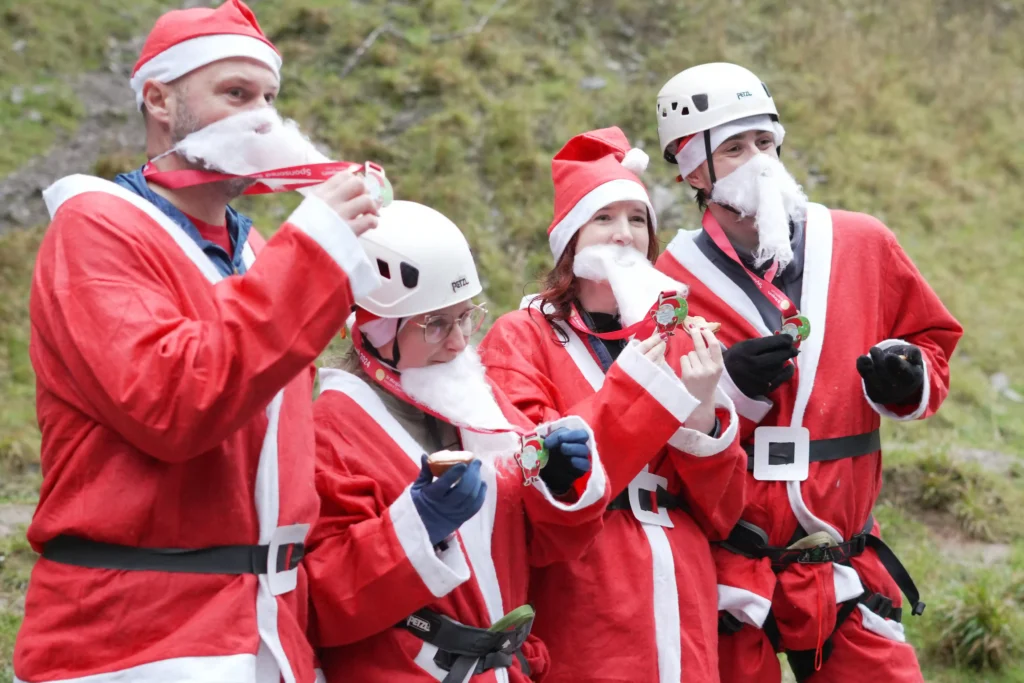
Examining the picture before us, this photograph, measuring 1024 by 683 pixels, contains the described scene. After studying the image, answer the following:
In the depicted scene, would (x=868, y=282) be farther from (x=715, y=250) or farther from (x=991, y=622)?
(x=991, y=622)

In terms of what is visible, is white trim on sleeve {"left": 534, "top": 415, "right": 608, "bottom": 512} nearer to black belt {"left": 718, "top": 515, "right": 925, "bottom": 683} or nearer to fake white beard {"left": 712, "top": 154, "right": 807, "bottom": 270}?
black belt {"left": 718, "top": 515, "right": 925, "bottom": 683}

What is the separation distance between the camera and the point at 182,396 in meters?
2.29

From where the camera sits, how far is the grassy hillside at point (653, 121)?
26.3ft

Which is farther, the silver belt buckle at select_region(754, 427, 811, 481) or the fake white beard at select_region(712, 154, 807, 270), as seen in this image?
the fake white beard at select_region(712, 154, 807, 270)

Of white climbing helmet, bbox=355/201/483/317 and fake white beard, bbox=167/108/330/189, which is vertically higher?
fake white beard, bbox=167/108/330/189

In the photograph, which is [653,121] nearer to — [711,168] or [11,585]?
[711,168]

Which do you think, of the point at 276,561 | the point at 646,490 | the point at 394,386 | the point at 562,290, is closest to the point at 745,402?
the point at 646,490

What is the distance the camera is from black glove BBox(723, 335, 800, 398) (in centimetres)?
375

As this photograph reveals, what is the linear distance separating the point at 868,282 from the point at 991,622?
8.94 ft

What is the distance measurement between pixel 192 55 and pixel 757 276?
2138 millimetres

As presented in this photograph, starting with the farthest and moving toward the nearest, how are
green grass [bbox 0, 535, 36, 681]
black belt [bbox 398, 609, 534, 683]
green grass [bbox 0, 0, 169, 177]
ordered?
green grass [bbox 0, 0, 169, 177] → green grass [bbox 0, 535, 36, 681] → black belt [bbox 398, 609, 534, 683]

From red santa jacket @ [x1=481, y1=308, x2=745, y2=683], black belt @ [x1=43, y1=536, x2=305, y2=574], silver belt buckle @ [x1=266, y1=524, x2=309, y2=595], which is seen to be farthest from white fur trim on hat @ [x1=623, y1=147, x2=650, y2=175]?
black belt @ [x1=43, y1=536, x2=305, y2=574]

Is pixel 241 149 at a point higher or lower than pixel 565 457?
higher

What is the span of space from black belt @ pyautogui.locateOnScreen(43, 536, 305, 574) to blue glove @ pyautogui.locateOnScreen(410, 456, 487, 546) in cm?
45
